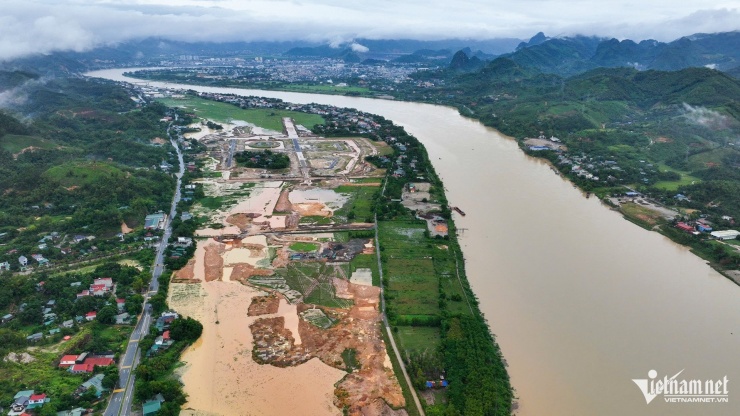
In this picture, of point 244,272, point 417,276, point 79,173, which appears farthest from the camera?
point 79,173

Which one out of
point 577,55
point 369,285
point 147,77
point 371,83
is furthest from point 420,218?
point 577,55

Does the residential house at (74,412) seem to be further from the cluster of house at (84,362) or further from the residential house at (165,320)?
the residential house at (165,320)

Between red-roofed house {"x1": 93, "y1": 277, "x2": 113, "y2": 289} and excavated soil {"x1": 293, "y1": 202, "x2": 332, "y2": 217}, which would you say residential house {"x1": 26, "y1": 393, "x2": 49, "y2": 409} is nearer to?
red-roofed house {"x1": 93, "y1": 277, "x2": 113, "y2": 289}

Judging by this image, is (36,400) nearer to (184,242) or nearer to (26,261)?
(26,261)

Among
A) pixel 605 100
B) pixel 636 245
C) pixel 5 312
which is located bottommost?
pixel 5 312

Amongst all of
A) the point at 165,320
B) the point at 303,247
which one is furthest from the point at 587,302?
the point at 165,320

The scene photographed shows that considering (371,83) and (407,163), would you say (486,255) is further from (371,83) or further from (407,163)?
(371,83)

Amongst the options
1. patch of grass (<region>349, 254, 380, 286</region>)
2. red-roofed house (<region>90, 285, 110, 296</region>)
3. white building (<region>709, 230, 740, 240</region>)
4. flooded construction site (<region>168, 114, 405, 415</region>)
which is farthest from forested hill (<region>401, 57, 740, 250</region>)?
red-roofed house (<region>90, 285, 110, 296</region>)
